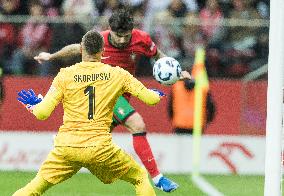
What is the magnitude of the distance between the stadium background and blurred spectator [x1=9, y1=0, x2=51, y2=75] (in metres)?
0.01

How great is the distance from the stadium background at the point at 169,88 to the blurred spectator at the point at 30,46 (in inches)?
0.6

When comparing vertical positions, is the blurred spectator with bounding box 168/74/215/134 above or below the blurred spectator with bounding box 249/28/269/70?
below

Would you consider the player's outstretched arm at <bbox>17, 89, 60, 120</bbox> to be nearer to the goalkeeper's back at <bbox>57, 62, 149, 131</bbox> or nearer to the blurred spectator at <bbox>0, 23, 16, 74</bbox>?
the goalkeeper's back at <bbox>57, 62, 149, 131</bbox>

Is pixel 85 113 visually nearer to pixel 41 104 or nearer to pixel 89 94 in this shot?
pixel 89 94

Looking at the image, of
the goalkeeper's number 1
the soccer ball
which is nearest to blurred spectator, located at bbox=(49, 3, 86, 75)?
the soccer ball

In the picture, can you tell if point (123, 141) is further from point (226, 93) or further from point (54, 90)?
point (54, 90)

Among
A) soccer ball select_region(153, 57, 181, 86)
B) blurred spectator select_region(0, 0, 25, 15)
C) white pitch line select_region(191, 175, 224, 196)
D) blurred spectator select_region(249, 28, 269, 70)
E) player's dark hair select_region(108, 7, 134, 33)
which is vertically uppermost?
player's dark hair select_region(108, 7, 134, 33)

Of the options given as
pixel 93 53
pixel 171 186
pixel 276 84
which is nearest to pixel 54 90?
pixel 93 53

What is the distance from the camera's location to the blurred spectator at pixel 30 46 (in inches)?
569

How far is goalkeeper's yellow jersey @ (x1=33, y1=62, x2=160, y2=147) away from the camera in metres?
7.91

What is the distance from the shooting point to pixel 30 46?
14570 millimetres

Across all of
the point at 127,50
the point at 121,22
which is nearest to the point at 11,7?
the point at 127,50

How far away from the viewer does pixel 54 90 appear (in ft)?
26.0

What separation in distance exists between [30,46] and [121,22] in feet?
14.1
